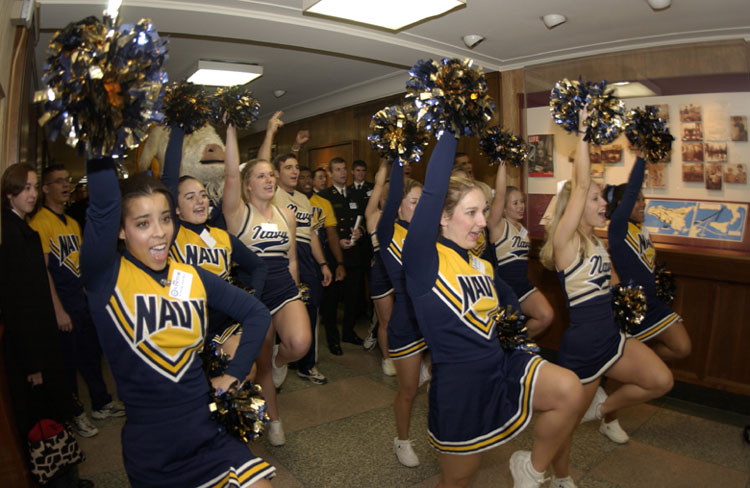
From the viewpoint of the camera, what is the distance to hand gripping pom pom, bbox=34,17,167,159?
132cm

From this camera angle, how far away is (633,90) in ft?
16.5

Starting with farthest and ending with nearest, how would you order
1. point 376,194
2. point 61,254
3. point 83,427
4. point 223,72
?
point 223,72
point 61,254
point 376,194
point 83,427

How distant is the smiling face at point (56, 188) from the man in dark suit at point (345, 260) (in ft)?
7.93

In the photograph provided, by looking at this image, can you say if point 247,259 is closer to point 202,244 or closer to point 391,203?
point 202,244

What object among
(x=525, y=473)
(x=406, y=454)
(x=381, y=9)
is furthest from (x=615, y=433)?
(x=381, y=9)

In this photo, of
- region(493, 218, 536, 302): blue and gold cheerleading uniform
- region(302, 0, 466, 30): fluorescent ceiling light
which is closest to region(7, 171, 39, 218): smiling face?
region(302, 0, 466, 30): fluorescent ceiling light

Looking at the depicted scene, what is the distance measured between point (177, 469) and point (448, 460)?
102cm

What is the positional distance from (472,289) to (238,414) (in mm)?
985

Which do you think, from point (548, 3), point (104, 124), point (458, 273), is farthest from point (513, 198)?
point (104, 124)

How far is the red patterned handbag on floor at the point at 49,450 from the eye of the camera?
238 cm

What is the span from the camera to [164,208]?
180 centimetres

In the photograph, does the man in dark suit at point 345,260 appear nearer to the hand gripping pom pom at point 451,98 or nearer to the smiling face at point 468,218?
the smiling face at point 468,218

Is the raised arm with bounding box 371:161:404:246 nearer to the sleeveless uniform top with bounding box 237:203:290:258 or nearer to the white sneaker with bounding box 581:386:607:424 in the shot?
the sleeveless uniform top with bounding box 237:203:290:258

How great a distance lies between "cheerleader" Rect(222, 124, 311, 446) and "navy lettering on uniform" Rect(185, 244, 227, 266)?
46 centimetres
